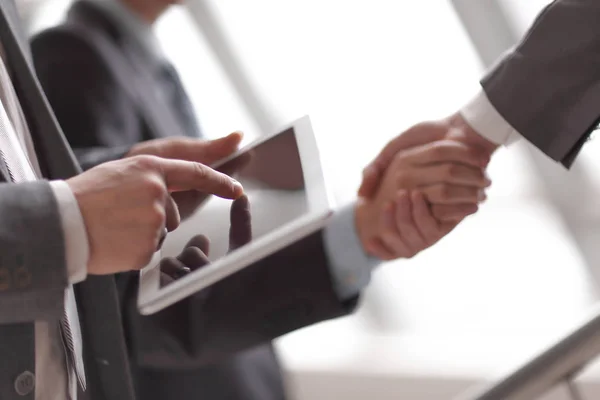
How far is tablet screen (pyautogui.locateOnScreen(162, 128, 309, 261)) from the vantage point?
67 cm

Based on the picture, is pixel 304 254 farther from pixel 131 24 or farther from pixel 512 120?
pixel 131 24

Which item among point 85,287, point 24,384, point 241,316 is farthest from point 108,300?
point 241,316

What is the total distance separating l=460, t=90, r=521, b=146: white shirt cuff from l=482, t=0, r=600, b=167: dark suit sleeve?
0.02 metres

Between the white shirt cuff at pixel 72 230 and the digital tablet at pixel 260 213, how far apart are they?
→ 0.20ft

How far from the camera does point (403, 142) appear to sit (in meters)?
1.01

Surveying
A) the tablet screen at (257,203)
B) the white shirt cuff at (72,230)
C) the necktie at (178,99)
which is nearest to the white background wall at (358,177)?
the necktie at (178,99)

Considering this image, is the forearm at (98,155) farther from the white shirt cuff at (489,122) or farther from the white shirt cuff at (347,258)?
the white shirt cuff at (489,122)

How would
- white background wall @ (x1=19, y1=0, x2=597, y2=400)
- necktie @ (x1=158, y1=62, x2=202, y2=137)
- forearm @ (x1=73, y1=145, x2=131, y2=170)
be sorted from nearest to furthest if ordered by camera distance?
1. forearm @ (x1=73, y1=145, x2=131, y2=170)
2. necktie @ (x1=158, y1=62, x2=202, y2=137)
3. white background wall @ (x1=19, y1=0, x2=597, y2=400)

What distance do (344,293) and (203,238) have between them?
1.10 ft

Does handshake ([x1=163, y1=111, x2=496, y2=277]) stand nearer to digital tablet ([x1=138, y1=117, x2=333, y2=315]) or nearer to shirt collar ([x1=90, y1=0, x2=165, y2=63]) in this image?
digital tablet ([x1=138, y1=117, x2=333, y2=315])

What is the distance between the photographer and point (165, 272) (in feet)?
2.14

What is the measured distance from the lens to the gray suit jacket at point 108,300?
539mm

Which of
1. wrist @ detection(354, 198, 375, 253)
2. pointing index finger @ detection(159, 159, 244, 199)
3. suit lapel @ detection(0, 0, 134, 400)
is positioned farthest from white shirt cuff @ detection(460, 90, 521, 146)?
suit lapel @ detection(0, 0, 134, 400)

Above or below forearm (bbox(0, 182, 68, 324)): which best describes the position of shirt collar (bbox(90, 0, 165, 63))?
above
